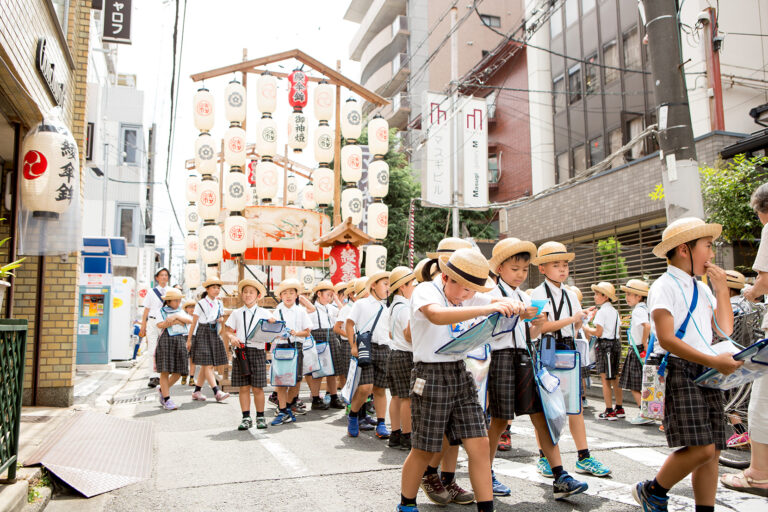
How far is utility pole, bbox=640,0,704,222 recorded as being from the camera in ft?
Answer: 24.8

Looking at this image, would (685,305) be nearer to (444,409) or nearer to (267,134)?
(444,409)

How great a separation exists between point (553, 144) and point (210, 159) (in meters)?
12.0

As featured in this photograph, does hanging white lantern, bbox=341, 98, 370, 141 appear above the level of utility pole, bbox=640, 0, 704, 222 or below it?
above

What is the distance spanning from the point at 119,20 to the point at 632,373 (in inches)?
462

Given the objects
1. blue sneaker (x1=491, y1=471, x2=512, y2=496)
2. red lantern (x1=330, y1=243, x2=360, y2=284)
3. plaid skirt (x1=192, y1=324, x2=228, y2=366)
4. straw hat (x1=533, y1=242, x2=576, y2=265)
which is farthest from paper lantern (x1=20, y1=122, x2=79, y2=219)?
red lantern (x1=330, y1=243, x2=360, y2=284)

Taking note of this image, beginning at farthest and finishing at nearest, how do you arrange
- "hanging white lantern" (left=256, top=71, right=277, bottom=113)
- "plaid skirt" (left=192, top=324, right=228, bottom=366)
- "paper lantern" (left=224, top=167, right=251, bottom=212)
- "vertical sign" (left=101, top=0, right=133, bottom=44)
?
"hanging white lantern" (left=256, top=71, right=277, bottom=113) < "paper lantern" (left=224, top=167, right=251, bottom=212) < "vertical sign" (left=101, top=0, right=133, bottom=44) < "plaid skirt" (left=192, top=324, right=228, bottom=366)

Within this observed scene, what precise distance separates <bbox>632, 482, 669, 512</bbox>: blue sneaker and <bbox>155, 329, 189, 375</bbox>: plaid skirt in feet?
27.0

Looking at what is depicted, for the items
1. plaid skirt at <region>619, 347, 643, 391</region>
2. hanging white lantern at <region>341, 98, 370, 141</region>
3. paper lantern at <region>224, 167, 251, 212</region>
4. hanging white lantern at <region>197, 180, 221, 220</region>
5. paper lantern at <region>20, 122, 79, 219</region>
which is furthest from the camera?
hanging white lantern at <region>197, 180, 221, 220</region>

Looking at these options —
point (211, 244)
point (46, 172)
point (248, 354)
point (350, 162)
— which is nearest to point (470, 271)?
point (248, 354)

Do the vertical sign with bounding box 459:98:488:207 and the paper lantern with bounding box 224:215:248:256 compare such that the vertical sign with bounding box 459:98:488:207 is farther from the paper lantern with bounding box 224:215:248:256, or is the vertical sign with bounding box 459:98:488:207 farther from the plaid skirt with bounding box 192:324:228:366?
the plaid skirt with bounding box 192:324:228:366

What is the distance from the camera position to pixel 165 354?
10273 mm

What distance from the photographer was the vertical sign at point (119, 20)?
Answer: 1217 cm

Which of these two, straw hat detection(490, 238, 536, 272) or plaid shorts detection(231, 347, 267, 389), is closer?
straw hat detection(490, 238, 536, 272)

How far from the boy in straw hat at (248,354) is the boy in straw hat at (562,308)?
398 centimetres
